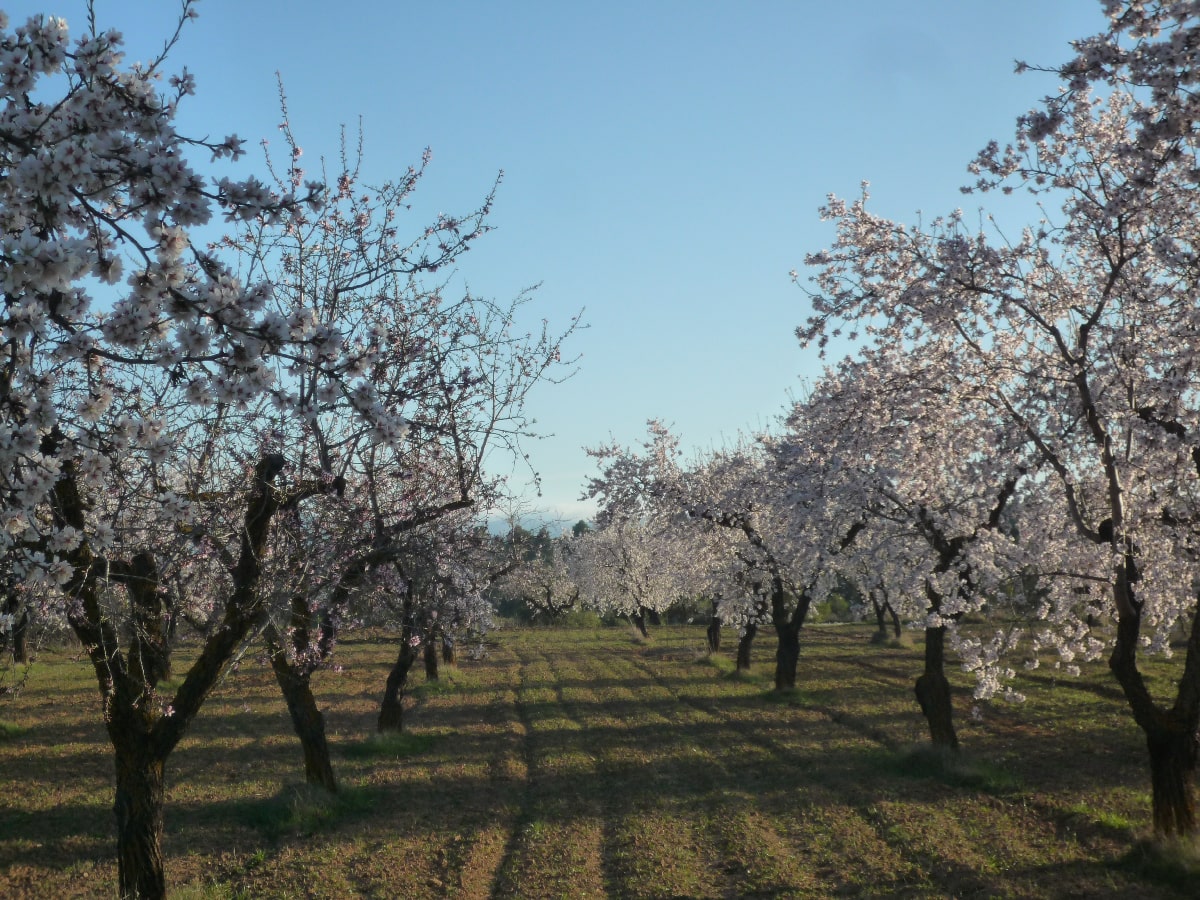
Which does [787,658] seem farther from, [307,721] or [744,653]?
[307,721]

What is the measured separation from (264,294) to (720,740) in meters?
18.9

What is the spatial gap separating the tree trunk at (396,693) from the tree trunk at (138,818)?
1165 cm

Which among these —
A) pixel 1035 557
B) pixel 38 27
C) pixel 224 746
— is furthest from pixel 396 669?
pixel 38 27

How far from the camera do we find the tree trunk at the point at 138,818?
961 cm

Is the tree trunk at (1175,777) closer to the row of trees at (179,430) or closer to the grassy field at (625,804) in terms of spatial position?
the grassy field at (625,804)

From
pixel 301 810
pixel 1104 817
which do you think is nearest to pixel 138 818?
pixel 301 810

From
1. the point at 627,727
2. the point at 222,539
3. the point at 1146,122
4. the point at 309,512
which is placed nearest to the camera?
the point at 1146,122

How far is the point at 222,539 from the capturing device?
10.6 meters

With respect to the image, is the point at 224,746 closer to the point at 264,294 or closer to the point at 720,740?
the point at 720,740

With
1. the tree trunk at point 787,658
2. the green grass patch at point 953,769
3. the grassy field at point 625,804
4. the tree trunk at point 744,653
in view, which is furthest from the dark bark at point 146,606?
the tree trunk at point 744,653

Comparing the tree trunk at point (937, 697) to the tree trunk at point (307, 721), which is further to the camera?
the tree trunk at point (937, 697)

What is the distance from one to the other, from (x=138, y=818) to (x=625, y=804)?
834 centimetres

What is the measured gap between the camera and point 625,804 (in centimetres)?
1553

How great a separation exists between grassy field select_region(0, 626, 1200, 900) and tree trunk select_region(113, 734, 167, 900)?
1279 mm
